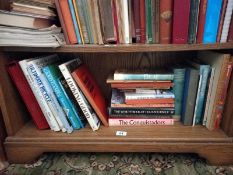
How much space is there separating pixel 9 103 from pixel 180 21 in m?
0.68

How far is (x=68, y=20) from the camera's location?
660 millimetres

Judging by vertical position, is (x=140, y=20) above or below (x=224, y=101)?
above

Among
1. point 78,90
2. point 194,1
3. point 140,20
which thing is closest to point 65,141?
point 78,90

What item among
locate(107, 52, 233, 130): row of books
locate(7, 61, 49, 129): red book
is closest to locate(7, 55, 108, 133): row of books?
locate(7, 61, 49, 129): red book

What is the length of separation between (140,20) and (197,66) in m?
0.28

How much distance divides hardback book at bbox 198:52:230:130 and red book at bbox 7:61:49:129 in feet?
2.15

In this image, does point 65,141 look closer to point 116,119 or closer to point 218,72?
point 116,119

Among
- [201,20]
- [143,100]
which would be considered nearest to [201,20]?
[201,20]

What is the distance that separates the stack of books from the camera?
0.74m

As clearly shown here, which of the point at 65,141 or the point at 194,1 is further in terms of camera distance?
the point at 65,141

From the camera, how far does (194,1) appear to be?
0.60m

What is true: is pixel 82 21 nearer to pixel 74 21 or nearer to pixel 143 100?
pixel 74 21

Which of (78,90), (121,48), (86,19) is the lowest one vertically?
(78,90)

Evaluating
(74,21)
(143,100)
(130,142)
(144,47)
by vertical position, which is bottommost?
(130,142)
